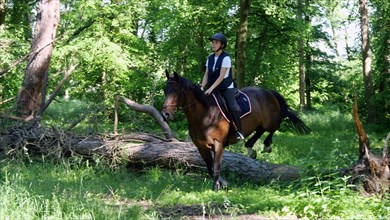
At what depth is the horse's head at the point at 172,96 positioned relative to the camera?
754 centimetres

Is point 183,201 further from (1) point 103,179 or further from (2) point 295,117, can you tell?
(2) point 295,117

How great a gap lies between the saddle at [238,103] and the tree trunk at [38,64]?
589 centimetres

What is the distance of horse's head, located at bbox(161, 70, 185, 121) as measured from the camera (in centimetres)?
754

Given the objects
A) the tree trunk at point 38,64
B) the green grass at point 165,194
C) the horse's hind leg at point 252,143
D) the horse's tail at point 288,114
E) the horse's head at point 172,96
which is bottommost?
the green grass at point 165,194

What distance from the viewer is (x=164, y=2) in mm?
20406

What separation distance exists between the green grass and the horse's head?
138cm

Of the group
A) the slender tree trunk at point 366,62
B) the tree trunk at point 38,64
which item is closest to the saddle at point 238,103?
the tree trunk at point 38,64

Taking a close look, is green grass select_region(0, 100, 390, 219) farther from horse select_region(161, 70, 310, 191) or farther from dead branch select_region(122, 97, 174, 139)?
horse select_region(161, 70, 310, 191)

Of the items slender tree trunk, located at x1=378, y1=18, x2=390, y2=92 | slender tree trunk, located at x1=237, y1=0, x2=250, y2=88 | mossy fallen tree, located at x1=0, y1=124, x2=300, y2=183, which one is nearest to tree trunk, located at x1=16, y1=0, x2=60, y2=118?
mossy fallen tree, located at x1=0, y1=124, x2=300, y2=183

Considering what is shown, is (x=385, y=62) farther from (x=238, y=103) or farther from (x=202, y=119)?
(x=202, y=119)

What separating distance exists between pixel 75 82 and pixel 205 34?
270 inches

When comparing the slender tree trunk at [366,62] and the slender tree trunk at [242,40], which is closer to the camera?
the slender tree trunk at [242,40]

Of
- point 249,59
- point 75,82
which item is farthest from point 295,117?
point 75,82

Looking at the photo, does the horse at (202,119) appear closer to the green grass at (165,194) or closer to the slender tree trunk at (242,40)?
the green grass at (165,194)
